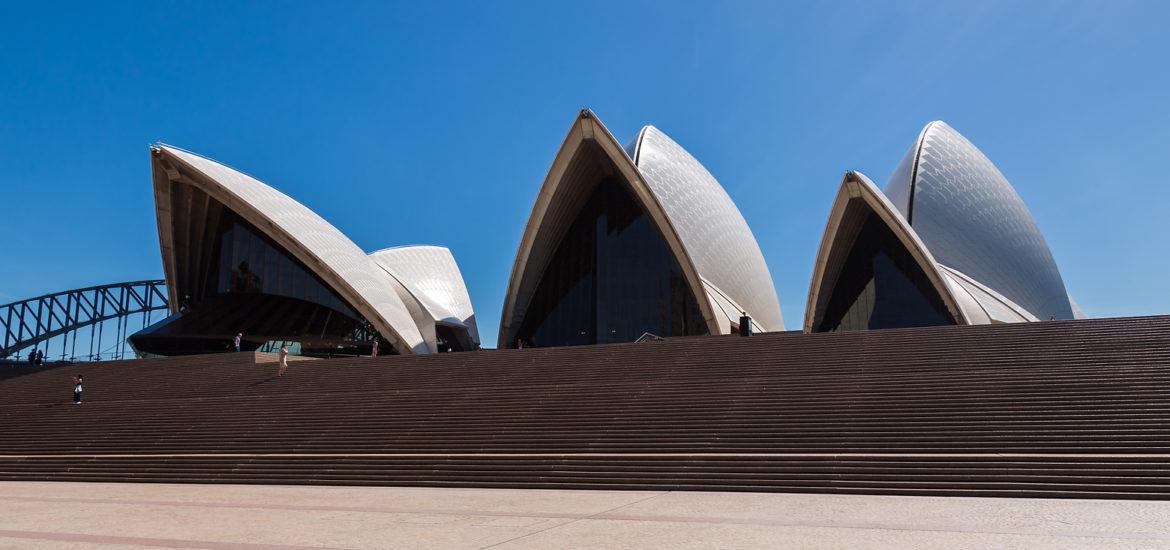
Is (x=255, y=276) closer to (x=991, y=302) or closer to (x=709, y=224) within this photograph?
(x=709, y=224)

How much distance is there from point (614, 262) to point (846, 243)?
7938mm

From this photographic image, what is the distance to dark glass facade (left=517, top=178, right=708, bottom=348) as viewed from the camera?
25.0 meters

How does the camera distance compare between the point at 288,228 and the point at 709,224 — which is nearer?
the point at 288,228

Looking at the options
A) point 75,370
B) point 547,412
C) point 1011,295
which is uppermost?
point 1011,295

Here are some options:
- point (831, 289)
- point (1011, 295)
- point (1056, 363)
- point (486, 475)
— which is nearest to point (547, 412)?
point (486, 475)

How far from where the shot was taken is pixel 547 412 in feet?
37.7

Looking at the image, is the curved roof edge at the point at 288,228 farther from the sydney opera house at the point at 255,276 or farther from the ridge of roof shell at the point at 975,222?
the ridge of roof shell at the point at 975,222

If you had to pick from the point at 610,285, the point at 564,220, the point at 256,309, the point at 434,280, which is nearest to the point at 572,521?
the point at 610,285

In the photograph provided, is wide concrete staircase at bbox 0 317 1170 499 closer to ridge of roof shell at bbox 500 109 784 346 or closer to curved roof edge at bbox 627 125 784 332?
ridge of roof shell at bbox 500 109 784 346

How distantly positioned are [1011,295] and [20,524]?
2999 centimetres

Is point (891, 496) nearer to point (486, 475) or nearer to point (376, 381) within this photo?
point (486, 475)

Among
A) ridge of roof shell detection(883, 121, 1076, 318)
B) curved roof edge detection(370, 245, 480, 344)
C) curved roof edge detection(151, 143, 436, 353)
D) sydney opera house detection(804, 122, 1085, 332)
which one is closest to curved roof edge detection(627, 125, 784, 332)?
sydney opera house detection(804, 122, 1085, 332)

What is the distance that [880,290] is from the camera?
82.4 ft

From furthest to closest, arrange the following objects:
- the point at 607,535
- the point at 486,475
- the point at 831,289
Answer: the point at 831,289, the point at 486,475, the point at 607,535
